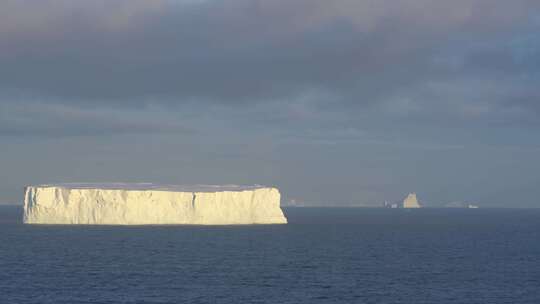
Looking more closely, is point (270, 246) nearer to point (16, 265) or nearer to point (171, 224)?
point (16, 265)

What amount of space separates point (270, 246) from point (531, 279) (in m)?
31.6

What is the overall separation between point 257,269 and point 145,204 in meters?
48.9

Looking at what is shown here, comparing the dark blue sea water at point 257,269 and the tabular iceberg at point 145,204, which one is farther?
the tabular iceberg at point 145,204

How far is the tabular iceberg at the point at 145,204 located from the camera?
103 metres

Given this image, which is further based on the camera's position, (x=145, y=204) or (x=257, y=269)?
(x=145, y=204)

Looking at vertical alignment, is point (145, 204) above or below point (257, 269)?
above

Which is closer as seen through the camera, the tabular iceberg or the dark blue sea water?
the dark blue sea water

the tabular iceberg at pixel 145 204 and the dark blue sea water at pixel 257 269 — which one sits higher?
the tabular iceberg at pixel 145 204

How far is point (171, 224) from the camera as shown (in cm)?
11431

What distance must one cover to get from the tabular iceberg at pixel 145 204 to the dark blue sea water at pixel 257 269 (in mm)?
9386

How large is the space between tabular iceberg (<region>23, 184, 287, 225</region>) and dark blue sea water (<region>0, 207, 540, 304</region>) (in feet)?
30.8

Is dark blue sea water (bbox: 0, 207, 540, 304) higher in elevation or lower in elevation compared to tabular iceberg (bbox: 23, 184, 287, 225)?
lower

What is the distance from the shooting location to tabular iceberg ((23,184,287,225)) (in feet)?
337

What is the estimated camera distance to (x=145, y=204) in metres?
106
